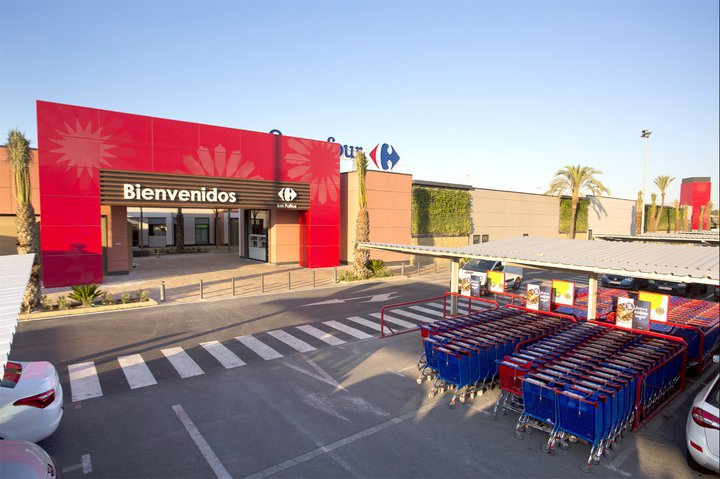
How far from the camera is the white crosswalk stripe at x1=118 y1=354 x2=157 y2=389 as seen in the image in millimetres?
9986

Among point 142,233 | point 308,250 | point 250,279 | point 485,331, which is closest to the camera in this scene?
point 485,331

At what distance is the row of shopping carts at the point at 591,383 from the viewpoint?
6973 millimetres

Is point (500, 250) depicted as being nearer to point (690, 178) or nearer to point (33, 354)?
point (33, 354)

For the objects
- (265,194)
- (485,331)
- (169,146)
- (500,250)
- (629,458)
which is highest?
(169,146)

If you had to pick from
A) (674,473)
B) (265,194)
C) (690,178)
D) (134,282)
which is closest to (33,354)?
(134,282)

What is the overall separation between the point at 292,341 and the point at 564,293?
8.15 metres

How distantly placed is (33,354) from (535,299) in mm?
14283

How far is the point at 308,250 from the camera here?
2955 centimetres

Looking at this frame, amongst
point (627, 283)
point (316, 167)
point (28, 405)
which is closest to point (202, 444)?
point (28, 405)

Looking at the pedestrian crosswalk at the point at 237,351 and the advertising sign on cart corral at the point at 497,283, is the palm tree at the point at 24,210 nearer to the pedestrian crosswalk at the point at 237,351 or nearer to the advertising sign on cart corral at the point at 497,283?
the pedestrian crosswalk at the point at 237,351

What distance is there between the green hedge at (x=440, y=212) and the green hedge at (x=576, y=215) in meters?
16.9

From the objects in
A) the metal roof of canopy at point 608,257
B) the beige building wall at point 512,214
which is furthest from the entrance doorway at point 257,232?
the metal roof of canopy at point 608,257

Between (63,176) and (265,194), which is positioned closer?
(63,176)

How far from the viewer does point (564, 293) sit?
1207cm
